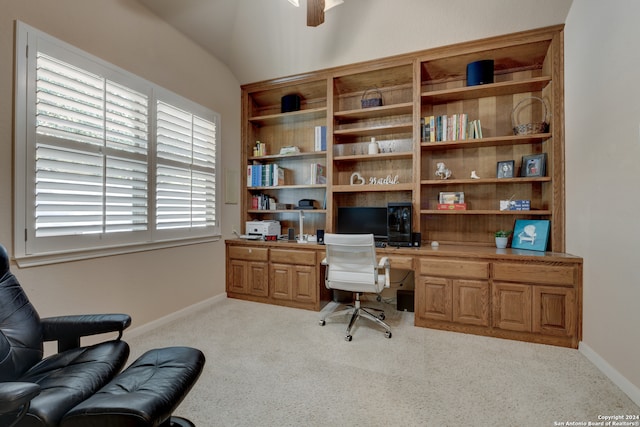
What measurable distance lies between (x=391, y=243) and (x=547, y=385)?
64.8 inches

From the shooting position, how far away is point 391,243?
310 centimetres

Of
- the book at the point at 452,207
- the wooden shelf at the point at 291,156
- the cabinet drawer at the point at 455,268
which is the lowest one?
the cabinet drawer at the point at 455,268

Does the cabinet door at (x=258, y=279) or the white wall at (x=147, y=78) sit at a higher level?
the white wall at (x=147, y=78)

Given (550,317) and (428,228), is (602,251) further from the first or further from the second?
(428,228)

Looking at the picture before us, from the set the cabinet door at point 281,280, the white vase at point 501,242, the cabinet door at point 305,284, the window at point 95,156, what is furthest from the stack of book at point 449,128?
the window at point 95,156

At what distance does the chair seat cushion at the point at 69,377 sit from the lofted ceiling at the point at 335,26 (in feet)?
9.72

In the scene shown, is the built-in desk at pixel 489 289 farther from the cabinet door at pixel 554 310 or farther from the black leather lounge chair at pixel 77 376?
the black leather lounge chair at pixel 77 376

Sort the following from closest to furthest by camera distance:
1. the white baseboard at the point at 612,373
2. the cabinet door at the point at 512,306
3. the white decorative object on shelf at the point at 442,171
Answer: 1. the white baseboard at the point at 612,373
2. the cabinet door at the point at 512,306
3. the white decorative object on shelf at the point at 442,171

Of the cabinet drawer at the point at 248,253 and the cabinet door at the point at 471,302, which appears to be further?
the cabinet drawer at the point at 248,253

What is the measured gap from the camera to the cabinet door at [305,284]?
3.26m

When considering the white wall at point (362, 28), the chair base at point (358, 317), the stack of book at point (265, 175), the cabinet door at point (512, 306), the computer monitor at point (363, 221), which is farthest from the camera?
the stack of book at point (265, 175)

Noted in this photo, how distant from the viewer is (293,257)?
3346 mm

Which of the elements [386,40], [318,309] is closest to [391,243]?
[318,309]

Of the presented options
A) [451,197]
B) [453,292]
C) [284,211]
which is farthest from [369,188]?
[453,292]
